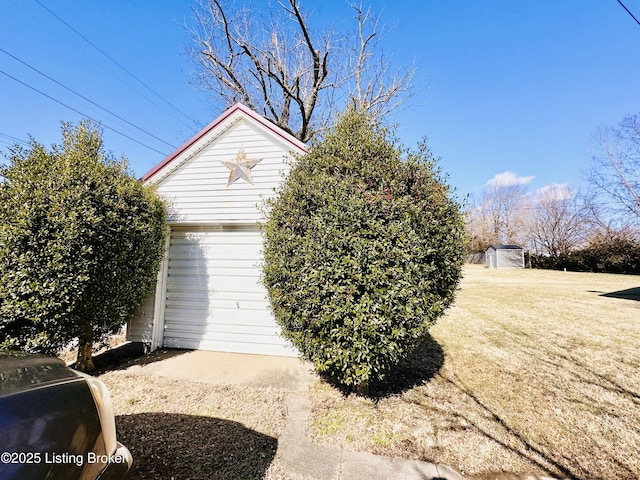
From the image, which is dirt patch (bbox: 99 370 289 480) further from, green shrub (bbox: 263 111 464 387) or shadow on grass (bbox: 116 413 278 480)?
green shrub (bbox: 263 111 464 387)

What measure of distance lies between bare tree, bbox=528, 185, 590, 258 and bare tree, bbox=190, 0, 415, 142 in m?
27.4

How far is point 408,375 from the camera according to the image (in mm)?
4270

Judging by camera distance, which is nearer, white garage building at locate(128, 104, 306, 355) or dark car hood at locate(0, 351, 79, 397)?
dark car hood at locate(0, 351, 79, 397)

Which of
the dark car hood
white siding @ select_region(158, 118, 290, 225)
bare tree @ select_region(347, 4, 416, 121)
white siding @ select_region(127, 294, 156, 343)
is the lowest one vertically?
white siding @ select_region(127, 294, 156, 343)

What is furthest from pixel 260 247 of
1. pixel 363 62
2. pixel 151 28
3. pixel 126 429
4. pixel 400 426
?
pixel 363 62

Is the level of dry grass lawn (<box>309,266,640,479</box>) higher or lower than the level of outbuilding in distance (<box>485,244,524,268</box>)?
lower

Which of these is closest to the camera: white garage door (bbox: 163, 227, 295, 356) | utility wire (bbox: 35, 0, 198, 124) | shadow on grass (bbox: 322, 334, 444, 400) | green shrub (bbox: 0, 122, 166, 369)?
green shrub (bbox: 0, 122, 166, 369)

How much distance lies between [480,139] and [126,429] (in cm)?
1683

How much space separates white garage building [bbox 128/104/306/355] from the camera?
5.11 m

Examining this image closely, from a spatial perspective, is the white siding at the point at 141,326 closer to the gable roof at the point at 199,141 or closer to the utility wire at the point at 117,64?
the gable roof at the point at 199,141

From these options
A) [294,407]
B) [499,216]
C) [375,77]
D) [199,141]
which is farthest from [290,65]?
[499,216]

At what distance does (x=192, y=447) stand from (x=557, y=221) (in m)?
39.2

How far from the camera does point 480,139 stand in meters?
13.8

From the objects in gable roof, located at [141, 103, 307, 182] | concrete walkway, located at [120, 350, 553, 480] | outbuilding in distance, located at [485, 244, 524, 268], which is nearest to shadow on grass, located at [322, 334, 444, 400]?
concrete walkway, located at [120, 350, 553, 480]
